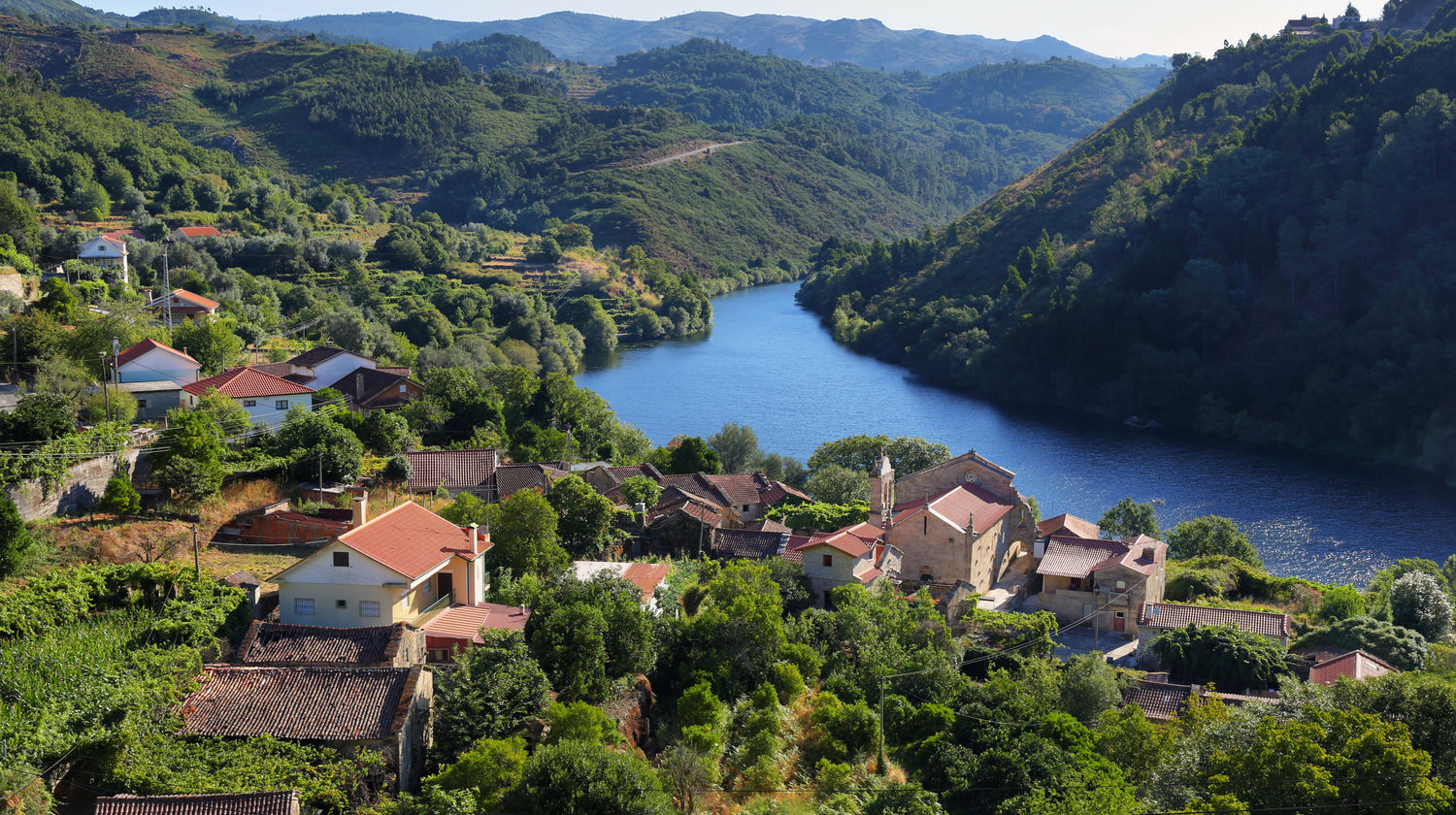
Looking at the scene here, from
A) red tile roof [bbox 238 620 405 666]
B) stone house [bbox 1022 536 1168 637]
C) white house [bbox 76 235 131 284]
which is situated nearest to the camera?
red tile roof [bbox 238 620 405 666]

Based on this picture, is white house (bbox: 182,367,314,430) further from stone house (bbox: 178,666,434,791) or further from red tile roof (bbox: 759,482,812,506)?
stone house (bbox: 178,666,434,791)

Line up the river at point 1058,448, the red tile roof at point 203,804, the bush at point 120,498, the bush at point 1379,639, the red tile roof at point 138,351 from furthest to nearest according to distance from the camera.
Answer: the river at point 1058,448 → the red tile roof at point 138,351 → the bush at point 1379,639 → the bush at point 120,498 → the red tile roof at point 203,804

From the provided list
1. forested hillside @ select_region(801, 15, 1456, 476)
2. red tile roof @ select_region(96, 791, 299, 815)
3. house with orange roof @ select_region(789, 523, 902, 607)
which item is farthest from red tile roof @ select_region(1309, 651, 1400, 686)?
forested hillside @ select_region(801, 15, 1456, 476)

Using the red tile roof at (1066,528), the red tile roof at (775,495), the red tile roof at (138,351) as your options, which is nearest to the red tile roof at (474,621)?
the red tile roof at (138,351)

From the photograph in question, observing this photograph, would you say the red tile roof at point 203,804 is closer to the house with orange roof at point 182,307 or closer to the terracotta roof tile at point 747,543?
the terracotta roof tile at point 747,543

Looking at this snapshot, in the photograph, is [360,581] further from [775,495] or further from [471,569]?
[775,495]

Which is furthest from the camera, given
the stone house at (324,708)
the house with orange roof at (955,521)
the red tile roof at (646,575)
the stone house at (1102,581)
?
the house with orange roof at (955,521)

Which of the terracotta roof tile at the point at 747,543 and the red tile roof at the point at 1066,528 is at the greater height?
the terracotta roof tile at the point at 747,543
